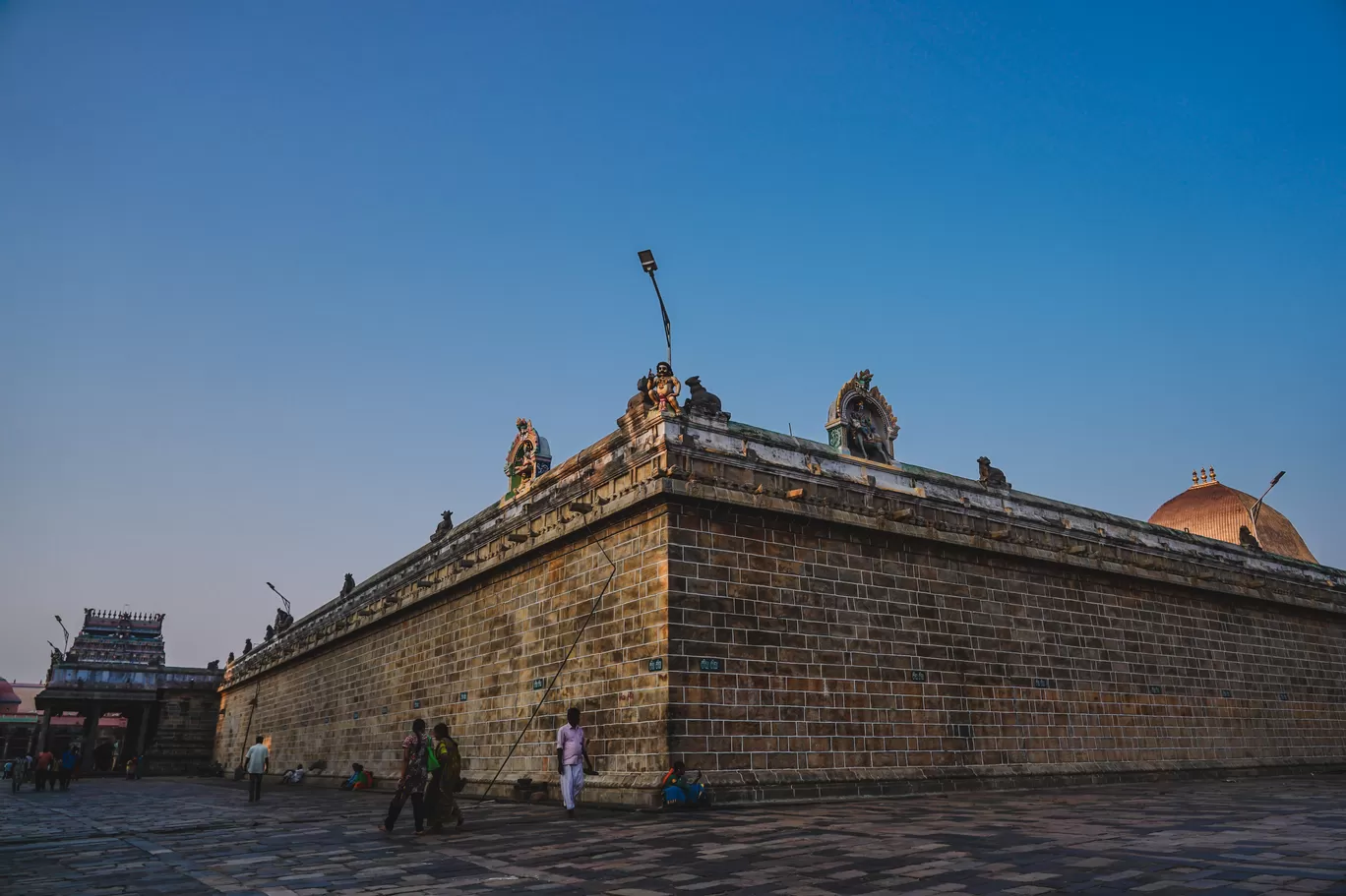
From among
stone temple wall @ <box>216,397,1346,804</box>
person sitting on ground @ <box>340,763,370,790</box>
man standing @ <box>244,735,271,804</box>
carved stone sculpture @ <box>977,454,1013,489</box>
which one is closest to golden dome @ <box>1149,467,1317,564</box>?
stone temple wall @ <box>216,397,1346,804</box>

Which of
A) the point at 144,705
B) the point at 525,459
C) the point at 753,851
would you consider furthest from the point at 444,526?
the point at 144,705

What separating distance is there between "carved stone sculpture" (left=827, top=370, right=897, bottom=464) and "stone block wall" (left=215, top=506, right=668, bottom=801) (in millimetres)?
6005

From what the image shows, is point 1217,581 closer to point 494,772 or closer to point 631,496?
point 631,496

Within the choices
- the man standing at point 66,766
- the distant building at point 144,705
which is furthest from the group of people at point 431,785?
the distant building at point 144,705

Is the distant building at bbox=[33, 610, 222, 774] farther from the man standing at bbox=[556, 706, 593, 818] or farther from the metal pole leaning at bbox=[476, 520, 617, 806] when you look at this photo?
the man standing at bbox=[556, 706, 593, 818]

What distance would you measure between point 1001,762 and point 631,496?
9.03 metres

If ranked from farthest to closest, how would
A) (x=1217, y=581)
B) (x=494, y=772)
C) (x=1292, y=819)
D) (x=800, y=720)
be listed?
(x=1217, y=581)
(x=494, y=772)
(x=800, y=720)
(x=1292, y=819)

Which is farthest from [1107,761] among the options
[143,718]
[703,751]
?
[143,718]

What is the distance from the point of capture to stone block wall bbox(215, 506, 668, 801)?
13352 millimetres

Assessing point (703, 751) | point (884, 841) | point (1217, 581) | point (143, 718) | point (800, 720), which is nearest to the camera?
point (884, 841)

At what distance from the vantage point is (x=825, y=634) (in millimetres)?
14703

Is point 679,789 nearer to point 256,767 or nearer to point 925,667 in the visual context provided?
point 925,667

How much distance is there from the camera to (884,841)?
8102 mm

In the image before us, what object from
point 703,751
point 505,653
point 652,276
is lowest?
point 703,751
